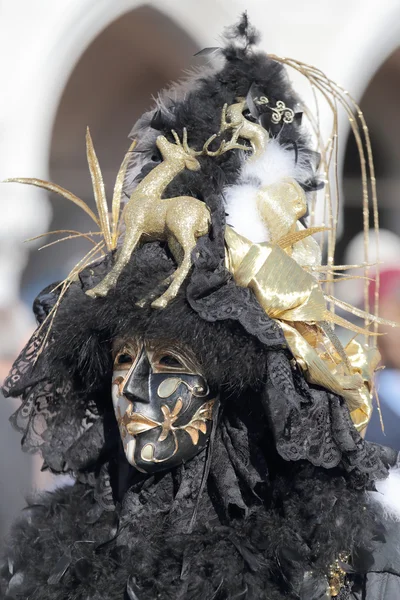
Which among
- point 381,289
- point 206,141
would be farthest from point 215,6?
point 206,141

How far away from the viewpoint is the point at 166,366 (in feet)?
5.73

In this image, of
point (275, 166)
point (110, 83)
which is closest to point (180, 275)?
point (275, 166)

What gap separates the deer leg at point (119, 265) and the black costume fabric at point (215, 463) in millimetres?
18

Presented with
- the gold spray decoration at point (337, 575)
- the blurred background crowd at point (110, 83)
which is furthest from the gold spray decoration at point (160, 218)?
the blurred background crowd at point (110, 83)

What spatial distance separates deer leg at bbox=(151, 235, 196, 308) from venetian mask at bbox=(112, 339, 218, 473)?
0.16m

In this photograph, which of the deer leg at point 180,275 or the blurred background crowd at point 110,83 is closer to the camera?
the deer leg at point 180,275

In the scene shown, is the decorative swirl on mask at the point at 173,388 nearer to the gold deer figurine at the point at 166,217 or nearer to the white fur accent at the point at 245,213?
the gold deer figurine at the point at 166,217

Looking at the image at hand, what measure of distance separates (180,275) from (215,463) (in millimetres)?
574

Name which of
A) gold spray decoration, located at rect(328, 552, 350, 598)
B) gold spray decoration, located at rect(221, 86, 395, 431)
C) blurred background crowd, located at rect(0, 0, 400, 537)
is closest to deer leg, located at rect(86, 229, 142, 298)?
gold spray decoration, located at rect(221, 86, 395, 431)

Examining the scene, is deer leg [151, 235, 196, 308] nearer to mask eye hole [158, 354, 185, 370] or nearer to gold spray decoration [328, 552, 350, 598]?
mask eye hole [158, 354, 185, 370]

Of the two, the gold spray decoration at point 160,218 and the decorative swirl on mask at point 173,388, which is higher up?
the gold spray decoration at point 160,218

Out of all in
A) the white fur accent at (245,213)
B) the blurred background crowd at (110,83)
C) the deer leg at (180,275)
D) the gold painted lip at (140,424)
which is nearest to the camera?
the deer leg at (180,275)

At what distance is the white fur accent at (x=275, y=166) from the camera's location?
1.88 metres

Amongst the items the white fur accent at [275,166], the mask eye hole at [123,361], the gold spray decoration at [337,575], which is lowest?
the gold spray decoration at [337,575]
